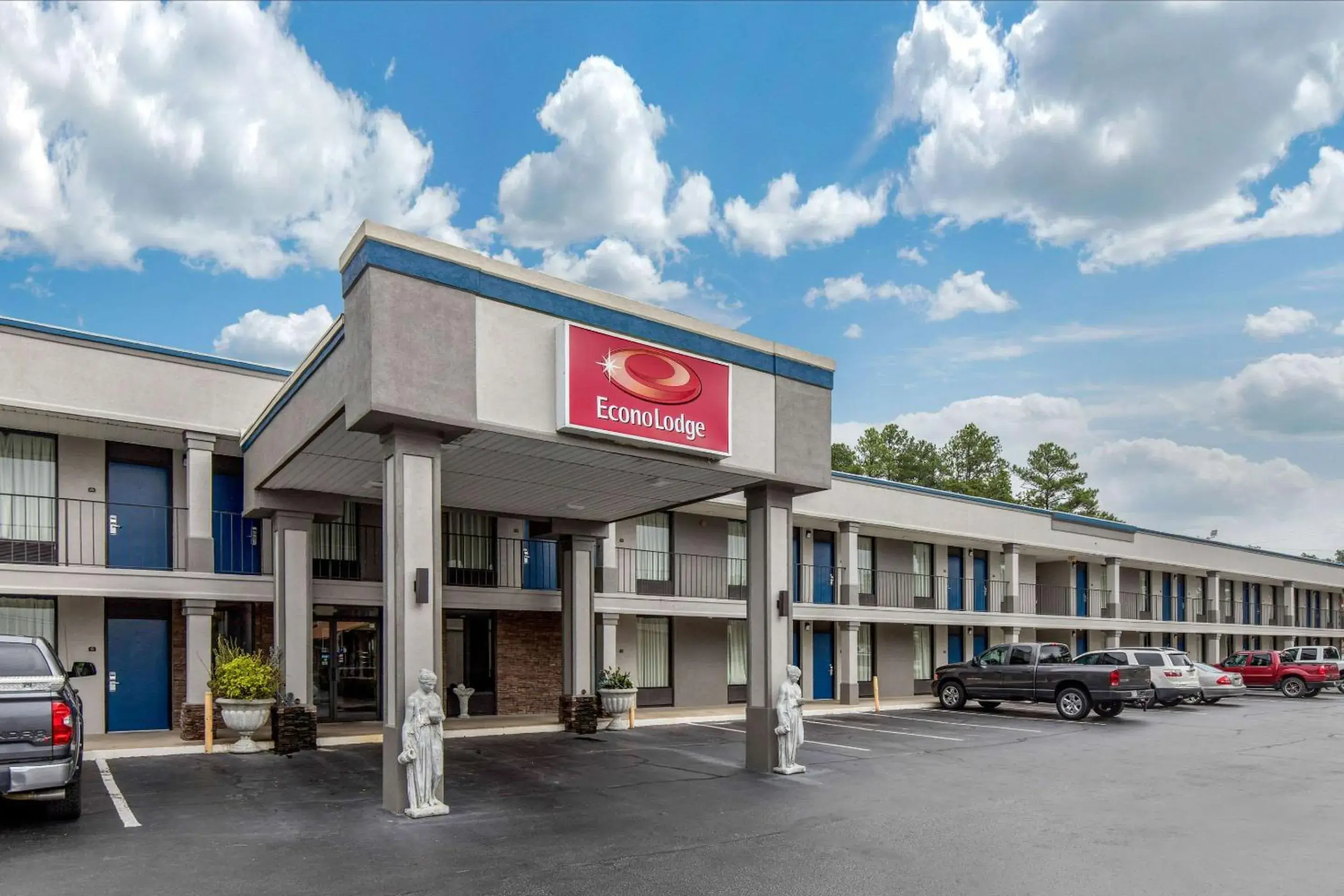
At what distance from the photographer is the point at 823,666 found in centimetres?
2858

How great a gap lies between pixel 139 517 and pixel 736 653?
49.4ft

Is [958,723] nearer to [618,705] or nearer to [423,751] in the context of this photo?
[618,705]

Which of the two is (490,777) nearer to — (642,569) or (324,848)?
(324,848)

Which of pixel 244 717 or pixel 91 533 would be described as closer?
pixel 244 717

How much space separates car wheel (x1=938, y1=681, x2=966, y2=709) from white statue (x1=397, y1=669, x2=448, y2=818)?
18.4 metres

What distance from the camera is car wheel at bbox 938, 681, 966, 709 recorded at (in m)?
25.8

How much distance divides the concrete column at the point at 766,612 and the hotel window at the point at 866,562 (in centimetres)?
1530

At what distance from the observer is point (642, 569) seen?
2425cm

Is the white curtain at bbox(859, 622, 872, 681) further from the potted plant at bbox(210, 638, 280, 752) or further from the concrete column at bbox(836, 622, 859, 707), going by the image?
the potted plant at bbox(210, 638, 280, 752)

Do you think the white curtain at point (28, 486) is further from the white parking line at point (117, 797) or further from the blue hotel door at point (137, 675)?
the white parking line at point (117, 797)

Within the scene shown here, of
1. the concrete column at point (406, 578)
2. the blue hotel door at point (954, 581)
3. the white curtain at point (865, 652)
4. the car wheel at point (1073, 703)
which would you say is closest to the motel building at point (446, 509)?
the concrete column at point (406, 578)

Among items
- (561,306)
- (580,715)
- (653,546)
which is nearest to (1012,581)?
(653,546)

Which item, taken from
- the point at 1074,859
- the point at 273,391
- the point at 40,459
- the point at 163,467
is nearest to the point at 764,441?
the point at 1074,859

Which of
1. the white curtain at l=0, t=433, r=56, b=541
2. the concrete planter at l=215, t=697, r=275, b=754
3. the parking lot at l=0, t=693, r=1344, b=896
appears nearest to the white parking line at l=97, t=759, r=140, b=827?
the parking lot at l=0, t=693, r=1344, b=896
